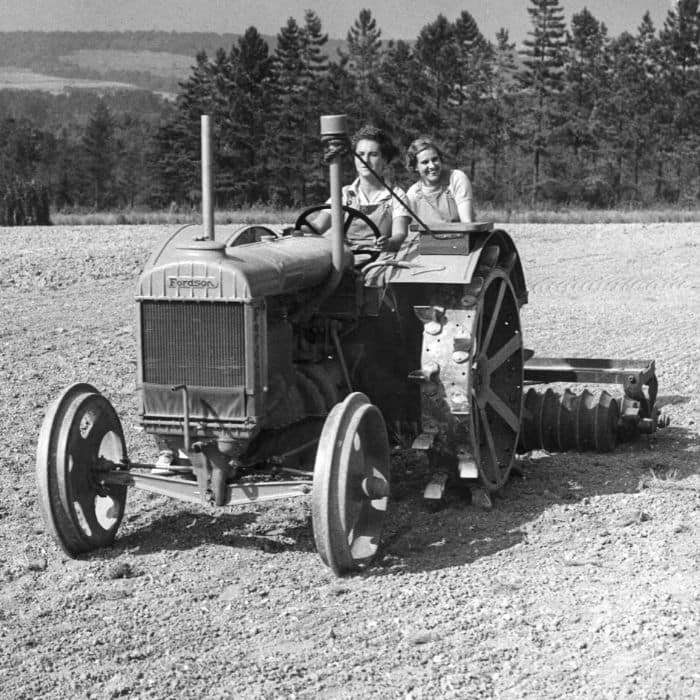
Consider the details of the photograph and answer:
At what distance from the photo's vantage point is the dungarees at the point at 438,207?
Result: 774 centimetres

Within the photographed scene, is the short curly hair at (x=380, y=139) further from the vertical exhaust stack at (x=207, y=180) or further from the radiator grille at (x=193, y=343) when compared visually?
the radiator grille at (x=193, y=343)

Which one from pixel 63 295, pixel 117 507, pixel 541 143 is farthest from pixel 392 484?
pixel 541 143

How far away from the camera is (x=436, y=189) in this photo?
7.83m

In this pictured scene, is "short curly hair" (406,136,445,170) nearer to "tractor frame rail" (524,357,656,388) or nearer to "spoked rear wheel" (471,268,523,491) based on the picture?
"spoked rear wheel" (471,268,523,491)

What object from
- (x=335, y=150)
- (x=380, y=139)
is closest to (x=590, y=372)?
(x=380, y=139)

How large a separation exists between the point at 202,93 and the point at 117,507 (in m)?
58.8

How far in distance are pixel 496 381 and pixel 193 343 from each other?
8.08 feet

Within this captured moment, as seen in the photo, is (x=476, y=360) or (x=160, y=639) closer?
(x=160, y=639)

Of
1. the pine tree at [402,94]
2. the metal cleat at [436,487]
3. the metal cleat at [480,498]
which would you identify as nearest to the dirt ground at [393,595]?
the metal cleat at [480,498]

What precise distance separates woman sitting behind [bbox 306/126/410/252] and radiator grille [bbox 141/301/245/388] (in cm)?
146

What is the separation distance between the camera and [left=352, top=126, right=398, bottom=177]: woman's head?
7309 mm

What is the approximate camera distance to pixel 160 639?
491 cm

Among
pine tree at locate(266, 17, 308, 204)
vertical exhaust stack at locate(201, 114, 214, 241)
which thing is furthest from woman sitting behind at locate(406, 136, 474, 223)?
pine tree at locate(266, 17, 308, 204)

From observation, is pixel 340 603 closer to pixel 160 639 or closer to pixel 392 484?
pixel 160 639
